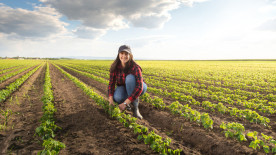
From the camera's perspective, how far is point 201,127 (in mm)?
4676

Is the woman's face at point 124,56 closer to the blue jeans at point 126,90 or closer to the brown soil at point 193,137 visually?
the blue jeans at point 126,90

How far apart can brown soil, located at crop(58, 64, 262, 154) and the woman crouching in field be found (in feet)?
3.11

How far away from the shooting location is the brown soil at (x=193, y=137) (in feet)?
11.8

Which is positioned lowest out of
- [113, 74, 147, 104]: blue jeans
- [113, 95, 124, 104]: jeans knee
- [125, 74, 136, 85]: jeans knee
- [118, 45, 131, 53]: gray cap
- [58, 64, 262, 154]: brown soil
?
[58, 64, 262, 154]: brown soil

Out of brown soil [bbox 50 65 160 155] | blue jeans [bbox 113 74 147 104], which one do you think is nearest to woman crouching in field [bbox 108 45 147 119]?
blue jeans [bbox 113 74 147 104]

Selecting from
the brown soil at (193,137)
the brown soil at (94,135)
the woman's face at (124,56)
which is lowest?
the brown soil at (193,137)

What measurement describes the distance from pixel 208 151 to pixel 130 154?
194 cm

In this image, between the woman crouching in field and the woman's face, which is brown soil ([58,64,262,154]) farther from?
the woman's face

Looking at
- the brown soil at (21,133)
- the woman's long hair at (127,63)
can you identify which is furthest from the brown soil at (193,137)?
the brown soil at (21,133)

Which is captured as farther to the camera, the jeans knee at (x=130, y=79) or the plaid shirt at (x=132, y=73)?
the jeans knee at (x=130, y=79)

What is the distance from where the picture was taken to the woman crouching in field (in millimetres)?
4449

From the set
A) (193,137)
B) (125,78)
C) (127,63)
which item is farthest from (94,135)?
(193,137)

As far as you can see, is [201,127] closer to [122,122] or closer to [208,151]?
[208,151]

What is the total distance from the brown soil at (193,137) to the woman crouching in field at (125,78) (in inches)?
37.4
